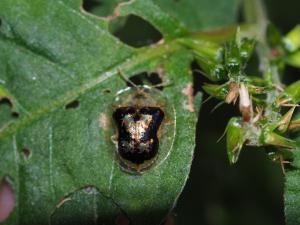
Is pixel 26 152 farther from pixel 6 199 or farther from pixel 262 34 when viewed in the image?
pixel 262 34

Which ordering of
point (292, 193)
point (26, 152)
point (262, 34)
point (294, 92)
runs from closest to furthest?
1. point (292, 193)
2. point (294, 92)
3. point (26, 152)
4. point (262, 34)

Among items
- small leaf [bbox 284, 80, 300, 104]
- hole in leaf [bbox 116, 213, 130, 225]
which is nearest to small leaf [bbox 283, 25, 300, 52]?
small leaf [bbox 284, 80, 300, 104]

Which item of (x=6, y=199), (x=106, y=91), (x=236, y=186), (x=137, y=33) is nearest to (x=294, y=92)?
(x=106, y=91)

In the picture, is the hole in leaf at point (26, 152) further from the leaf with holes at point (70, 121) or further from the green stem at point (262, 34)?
the green stem at point (262, 34)

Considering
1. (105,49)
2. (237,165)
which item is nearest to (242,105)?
(105,49)

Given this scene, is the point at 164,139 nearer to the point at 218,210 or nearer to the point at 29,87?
the point at 29,87

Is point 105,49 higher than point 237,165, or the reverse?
point 105,49

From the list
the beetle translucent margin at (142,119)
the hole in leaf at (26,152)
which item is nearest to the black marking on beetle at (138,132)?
the beetle translucent margin at (142,119)
